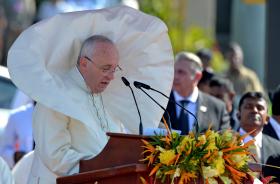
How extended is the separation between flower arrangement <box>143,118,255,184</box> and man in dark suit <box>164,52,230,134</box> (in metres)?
3.89

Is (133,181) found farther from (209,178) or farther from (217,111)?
(217,111)

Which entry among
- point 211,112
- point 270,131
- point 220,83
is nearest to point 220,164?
point 270,131

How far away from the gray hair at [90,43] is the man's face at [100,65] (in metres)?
0.03

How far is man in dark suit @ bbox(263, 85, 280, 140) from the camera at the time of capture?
1082cm

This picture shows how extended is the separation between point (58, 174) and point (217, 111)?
4.29 meters

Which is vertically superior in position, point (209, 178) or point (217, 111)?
point (209, 178)

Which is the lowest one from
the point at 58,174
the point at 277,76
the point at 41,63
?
the point at 277,76

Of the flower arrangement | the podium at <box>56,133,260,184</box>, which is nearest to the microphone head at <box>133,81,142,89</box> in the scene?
the podium at <box>56,133,260,184</box>

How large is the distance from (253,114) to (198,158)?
3599 millimetres

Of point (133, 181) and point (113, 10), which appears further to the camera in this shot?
point (113, 10)

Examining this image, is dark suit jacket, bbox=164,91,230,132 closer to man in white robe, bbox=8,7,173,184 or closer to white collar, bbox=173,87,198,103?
white collar, bbox=173,87,198,103

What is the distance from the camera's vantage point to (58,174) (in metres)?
7.73

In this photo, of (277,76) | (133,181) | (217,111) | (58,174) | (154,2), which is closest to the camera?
(133,181)

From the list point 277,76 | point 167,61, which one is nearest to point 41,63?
point 167,61
